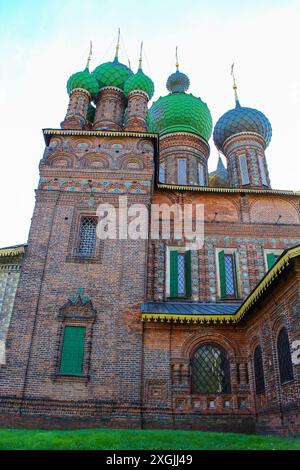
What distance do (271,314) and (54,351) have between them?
16.5ft

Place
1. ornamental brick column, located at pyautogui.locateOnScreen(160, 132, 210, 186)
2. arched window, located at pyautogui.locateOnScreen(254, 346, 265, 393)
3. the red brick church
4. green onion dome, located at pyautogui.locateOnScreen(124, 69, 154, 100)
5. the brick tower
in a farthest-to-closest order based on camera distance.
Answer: ornamental brick column, located at pyautogui.locateOnScreen(160, 132, 210, 186) → green onion dome, located at pyautogui.locateOnScreen(124, 69, 154, 100) → the brick tower → arched window, located at pyautogui.locateOnScreen(254, 346, 265, 393) → the red brick church

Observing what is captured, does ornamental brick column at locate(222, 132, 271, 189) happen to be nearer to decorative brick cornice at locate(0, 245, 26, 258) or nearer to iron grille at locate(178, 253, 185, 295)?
iron grille at locate(178, 253, 185, 295)

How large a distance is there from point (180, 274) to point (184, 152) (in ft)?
27.3

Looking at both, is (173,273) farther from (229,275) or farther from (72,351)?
(72,351)

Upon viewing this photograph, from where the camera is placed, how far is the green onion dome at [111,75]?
1494cm

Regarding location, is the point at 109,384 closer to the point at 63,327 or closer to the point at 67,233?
the point at 63,327

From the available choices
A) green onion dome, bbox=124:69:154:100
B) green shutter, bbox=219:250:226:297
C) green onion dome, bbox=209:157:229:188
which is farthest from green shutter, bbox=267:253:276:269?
green onion dome, bbox=209:157:229:188

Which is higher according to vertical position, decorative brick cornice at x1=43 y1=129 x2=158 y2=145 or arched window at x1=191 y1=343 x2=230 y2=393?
decorative brick cornice at x1=43 y1=129 x2=158 y2=145

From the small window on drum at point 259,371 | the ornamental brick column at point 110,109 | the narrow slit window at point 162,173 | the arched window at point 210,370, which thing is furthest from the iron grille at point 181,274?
the narrow slit window at point 162,173

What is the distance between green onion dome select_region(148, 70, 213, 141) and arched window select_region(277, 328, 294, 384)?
41.8 feet

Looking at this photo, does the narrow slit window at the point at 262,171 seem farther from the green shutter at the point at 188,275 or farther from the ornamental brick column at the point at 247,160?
the green shutter at the point at 188,275

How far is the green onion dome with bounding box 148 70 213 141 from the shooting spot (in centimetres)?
1855

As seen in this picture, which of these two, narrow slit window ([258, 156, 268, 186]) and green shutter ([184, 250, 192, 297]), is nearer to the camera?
green shutter ([184, 250, 192, 297])

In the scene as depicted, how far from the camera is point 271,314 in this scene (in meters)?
8.18
